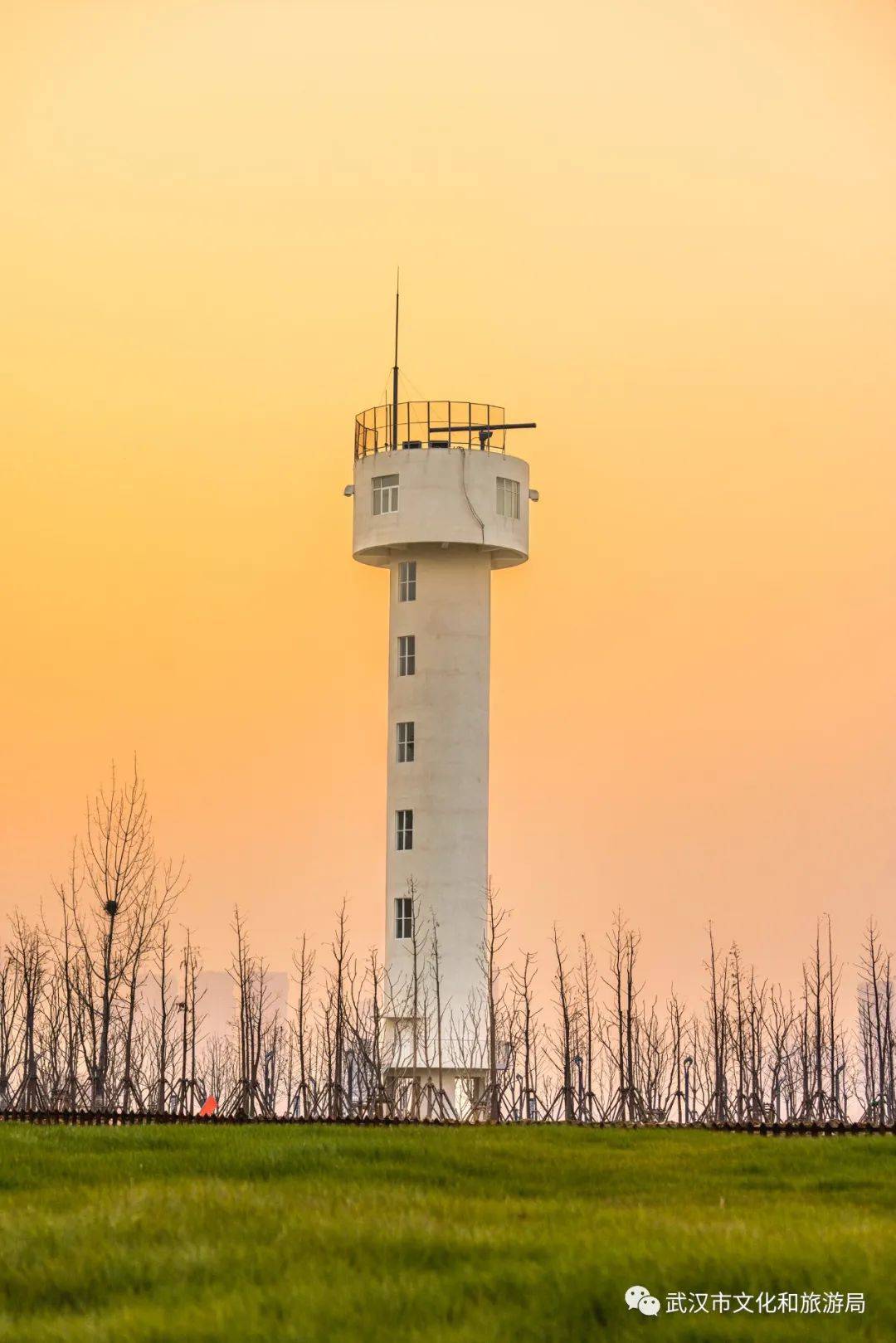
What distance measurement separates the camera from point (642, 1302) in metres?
11.9

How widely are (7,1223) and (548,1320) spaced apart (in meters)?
5.28

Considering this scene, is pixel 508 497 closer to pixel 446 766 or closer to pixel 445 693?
pixel 445 693

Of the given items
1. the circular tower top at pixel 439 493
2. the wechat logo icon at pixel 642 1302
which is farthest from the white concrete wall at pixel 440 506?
the wechat logo icon at pixel 642 1302

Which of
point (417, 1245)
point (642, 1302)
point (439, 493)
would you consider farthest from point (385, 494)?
point (642, 1302)

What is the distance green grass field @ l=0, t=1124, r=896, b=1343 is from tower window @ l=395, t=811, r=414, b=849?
3430 cm

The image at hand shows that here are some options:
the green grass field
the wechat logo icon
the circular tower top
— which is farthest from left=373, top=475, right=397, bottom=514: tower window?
the wechat logo icon

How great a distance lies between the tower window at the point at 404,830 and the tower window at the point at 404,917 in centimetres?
152

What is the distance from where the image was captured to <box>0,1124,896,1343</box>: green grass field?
11672mm

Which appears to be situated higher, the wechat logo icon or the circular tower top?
the circular tower top

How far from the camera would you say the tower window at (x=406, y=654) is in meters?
57.3

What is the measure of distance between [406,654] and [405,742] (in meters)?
2.61

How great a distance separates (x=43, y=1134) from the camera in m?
24.1

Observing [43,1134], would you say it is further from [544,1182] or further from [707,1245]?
[707,1245]

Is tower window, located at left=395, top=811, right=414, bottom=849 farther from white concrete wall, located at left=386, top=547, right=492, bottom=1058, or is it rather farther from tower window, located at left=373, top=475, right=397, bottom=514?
tower window, located at left=373, top=475, right=397, bottom=514
